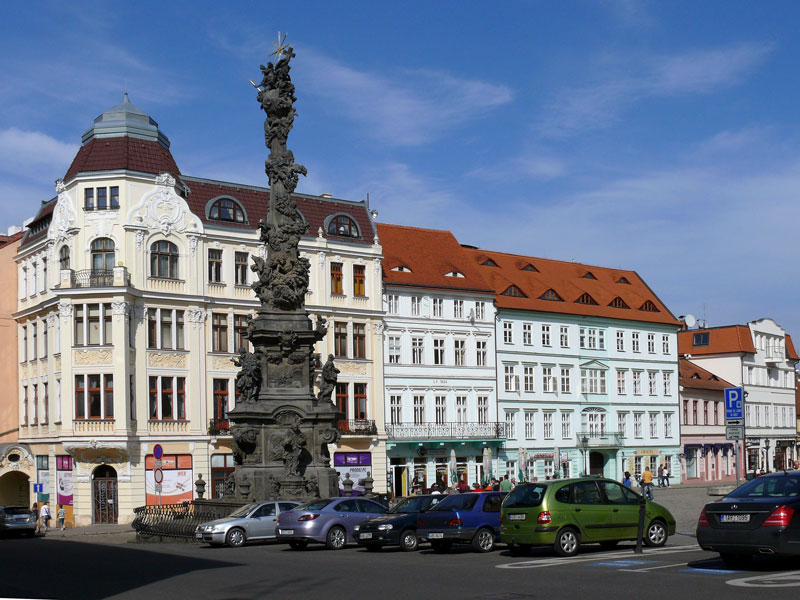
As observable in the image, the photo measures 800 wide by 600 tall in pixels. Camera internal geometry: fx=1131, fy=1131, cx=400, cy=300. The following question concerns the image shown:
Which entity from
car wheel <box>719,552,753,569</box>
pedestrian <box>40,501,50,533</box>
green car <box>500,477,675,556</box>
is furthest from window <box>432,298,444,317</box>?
car wheel <box>719,552,753,569</box>

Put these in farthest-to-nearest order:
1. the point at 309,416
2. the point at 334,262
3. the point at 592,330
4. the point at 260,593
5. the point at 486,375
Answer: the point at 592,330
the point at 486,375
the point at 334,262
the point at 309,416
the point at 260,593

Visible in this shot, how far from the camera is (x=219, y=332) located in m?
55.9

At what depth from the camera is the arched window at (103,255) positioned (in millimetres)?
52281

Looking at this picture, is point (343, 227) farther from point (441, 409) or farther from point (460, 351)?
point (441, 409)

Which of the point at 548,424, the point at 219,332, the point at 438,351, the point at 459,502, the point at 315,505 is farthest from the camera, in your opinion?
the point at 548,424

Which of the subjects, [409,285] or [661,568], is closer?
[661,568]

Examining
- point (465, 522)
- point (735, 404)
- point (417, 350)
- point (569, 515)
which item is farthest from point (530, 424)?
point (569, 515)

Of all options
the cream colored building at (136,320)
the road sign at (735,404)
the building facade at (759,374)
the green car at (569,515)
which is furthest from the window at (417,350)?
the green car at (569,515)

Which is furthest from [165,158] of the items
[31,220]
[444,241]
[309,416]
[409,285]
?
[309,416]

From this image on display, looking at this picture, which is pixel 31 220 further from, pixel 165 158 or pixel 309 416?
pixel 309 416

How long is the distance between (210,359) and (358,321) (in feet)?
28.8

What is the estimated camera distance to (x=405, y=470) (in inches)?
2406

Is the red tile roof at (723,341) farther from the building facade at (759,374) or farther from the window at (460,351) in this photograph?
the window at (460,351)

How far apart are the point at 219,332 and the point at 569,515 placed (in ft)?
120
